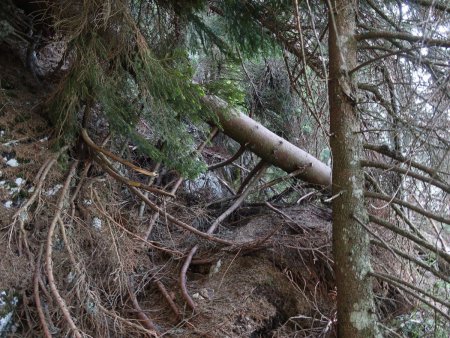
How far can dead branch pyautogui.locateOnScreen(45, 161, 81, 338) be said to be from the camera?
7.41 feet

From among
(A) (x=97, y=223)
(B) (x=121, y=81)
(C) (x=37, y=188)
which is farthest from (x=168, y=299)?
(B) (x=121, y=81)

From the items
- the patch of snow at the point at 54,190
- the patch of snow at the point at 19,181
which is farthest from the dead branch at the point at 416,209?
the patch of snow at the point at 19,181

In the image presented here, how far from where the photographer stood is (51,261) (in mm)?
2549

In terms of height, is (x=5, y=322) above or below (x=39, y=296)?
below

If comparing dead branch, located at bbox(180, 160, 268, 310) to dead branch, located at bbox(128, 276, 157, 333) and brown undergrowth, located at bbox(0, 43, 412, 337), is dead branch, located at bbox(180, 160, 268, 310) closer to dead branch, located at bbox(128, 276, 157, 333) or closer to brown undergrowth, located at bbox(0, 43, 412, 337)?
brown undergrowth, located at bbox(0, 43, 412, 337)

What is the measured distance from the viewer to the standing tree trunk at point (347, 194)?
2.65 m

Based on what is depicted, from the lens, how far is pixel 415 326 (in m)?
3.43

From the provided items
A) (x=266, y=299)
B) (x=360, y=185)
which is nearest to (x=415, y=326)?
(x=266, y=299)

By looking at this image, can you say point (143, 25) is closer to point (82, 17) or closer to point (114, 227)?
point (82, 17)

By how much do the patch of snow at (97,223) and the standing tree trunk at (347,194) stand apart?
5.74ft

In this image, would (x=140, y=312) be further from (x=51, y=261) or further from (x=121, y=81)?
(x=121, y=81)

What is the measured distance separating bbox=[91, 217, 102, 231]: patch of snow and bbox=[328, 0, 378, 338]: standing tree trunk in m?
1.75

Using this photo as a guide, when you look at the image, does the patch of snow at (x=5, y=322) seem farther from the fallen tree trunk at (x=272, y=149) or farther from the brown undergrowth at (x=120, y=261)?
the fallen tree trunk at (x=272, y=149)

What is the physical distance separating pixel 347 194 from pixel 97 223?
1871 millimetres
